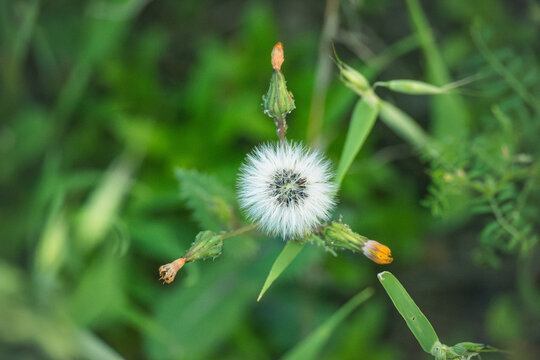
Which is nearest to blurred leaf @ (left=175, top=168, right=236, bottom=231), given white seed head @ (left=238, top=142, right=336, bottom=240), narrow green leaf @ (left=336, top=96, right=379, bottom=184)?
white seed head @ (left=238, top=142, right=336, bottom=240)

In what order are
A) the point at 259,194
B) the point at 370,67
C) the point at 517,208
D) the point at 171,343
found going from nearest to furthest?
→ the point at 259,194, the point at 517,208, the point at 370,67, the point at 171,343

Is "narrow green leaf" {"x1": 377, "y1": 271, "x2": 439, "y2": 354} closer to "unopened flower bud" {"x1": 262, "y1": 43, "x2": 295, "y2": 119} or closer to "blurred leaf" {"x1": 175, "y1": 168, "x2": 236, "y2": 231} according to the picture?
"unopened flower bud" {"x1": 262, "y1": 43, "x2": 295, "y2": 119}

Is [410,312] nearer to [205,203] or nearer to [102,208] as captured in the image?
[205,203]

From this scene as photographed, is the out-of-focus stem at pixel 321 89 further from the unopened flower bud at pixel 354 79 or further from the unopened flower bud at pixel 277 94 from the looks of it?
the unopened flower bud at pixel 277 94

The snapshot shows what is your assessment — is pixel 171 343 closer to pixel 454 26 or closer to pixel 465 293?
pixel 465 293

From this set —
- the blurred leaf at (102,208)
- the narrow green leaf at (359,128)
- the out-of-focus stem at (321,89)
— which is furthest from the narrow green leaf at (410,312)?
the blurred leaf at (102,208)

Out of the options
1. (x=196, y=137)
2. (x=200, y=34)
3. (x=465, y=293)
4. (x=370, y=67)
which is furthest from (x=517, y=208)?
(x=200, y=34)
